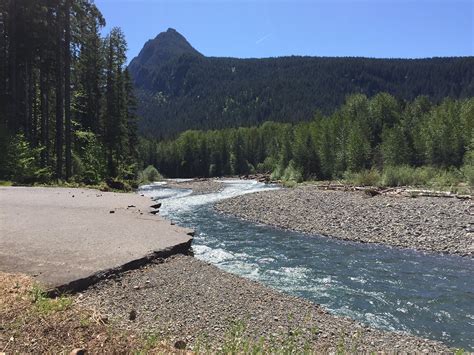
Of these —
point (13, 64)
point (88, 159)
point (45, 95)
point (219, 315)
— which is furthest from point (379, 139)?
point (219, 315)

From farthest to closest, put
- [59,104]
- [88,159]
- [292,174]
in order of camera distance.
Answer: [292,174], [88,159], [59,104]

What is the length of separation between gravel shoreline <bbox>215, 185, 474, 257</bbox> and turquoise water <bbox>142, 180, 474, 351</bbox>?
1.36 meters

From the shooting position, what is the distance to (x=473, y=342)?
7.59 m

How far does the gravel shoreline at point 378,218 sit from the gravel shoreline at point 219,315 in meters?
9.59

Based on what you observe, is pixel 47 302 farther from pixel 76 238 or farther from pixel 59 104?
pixel 59 104

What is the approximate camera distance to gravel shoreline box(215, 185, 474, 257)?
1677cm

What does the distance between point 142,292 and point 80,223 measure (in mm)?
6332

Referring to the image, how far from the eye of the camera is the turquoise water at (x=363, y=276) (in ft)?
28.7

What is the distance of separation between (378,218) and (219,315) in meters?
16.1

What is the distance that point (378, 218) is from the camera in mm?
21141

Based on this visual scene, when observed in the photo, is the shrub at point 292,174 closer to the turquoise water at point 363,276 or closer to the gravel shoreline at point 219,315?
the turquoise water at point 363,276

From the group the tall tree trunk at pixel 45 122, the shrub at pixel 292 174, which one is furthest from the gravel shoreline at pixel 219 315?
the shrub at pixel 292 174

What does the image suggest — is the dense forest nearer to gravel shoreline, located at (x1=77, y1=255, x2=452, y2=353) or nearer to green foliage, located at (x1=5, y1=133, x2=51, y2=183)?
green foliage, located at (x1=5, y1=133, x2=51, y2=183)

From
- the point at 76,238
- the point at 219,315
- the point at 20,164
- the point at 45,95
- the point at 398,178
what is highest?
the point at 45,95
